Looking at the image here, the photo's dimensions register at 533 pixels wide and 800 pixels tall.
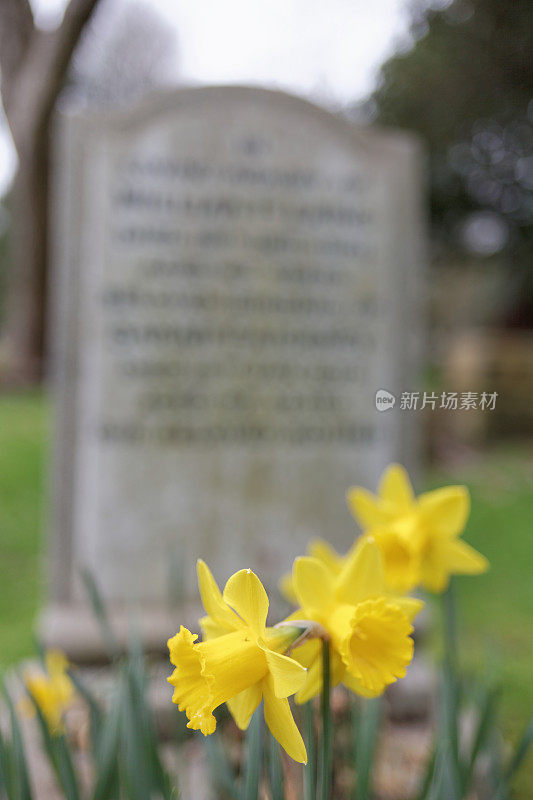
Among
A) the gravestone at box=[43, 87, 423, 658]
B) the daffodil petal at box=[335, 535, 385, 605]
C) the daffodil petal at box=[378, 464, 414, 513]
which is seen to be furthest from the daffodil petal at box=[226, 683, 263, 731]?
the gravestone at box=[43, 87, 423, 658]

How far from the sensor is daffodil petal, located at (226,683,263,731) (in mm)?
508

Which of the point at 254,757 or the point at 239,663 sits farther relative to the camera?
the point at 254,757

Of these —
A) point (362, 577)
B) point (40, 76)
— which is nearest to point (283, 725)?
point (362, 577)

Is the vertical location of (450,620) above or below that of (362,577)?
below

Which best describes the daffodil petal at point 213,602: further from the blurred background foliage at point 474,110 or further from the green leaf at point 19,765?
Answer: the blurred background foliage at point 474,110

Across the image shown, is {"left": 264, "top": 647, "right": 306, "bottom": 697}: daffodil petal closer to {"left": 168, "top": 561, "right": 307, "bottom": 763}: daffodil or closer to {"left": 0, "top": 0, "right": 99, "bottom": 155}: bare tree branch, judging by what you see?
{"left": 168, "top": 561, "right": 307, "bottom": 763}: daffodil

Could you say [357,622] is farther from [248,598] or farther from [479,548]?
[479,548]

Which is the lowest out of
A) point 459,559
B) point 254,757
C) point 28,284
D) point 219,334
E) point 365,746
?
point 365,746

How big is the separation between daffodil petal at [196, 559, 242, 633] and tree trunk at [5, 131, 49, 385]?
593cm

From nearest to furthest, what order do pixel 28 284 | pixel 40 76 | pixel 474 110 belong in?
pixel 40 76
pixel 28 284
pixel 474 110

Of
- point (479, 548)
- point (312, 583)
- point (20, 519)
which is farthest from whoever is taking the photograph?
point (20, 519)

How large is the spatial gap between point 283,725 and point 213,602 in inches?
3.8

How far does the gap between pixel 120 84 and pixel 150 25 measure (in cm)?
96

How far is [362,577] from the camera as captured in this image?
561mm
